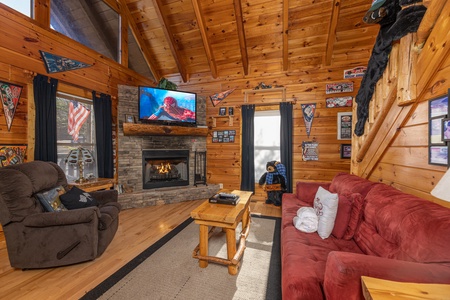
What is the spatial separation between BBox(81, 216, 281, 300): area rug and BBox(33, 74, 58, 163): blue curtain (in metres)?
2.07

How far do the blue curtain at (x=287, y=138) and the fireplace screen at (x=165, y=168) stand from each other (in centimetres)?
217

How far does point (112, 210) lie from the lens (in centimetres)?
227

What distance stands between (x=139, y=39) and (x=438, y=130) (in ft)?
17.2

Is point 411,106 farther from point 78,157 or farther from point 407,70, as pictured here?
point 78,157

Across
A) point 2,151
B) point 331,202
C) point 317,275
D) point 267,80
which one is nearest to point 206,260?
point 317,275

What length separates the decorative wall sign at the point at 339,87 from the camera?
3.85 metres

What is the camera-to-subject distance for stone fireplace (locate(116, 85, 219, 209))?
389 cm

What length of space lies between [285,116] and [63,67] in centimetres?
398

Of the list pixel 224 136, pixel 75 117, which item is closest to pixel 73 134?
pixel 75 117

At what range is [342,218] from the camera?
1.74 m

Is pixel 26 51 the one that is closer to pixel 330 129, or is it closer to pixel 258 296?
pixel 258 296

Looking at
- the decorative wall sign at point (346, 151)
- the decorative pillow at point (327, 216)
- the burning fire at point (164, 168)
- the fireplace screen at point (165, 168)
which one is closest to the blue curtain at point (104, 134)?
the fireplace screen at point (165, 168)

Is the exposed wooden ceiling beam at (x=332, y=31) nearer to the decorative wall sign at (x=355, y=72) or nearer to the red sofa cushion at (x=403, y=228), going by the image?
the decorative wall sign at (x=355, y=72)

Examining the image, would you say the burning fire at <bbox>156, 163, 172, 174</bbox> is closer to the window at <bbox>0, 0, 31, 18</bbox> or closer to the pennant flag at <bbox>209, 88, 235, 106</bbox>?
the pennant flag at <bbox>209, 88, 235, 106</bbox>
